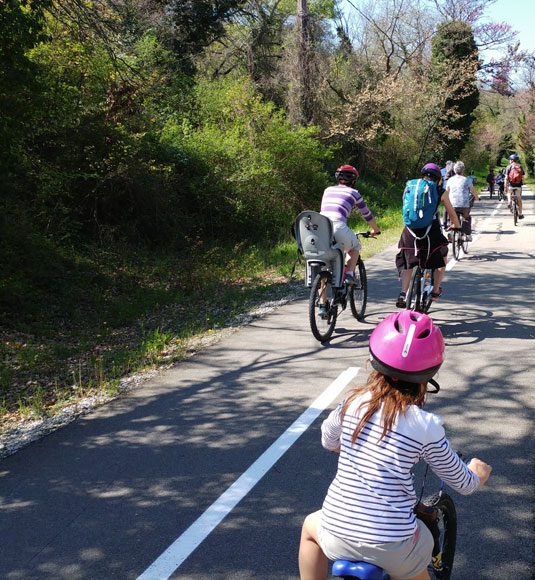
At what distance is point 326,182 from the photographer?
21438mm

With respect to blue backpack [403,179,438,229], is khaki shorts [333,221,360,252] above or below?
below

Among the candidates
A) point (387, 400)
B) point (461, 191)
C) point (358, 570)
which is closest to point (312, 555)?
point (358, 570)

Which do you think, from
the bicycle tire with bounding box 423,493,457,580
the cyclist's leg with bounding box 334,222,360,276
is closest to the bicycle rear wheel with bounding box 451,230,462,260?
the cyclist's leg with bounding box 334,222,360,276

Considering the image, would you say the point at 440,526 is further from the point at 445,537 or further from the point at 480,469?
the point at 480,469

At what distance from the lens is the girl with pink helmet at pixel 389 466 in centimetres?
221

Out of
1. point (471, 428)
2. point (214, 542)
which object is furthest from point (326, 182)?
point (214, 542)

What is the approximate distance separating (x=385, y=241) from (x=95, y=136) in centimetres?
836

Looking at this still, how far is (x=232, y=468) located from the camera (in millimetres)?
4516

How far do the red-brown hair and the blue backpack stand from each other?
18.9 ft

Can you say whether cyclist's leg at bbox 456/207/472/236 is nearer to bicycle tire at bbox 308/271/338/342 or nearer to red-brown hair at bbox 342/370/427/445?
bicycle tire at bbox 308/271/338/342

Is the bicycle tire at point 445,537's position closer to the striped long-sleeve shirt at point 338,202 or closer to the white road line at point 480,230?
the striped long-sleeve shirt at point 338,202

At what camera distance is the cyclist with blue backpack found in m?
7.89

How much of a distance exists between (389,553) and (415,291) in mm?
6408

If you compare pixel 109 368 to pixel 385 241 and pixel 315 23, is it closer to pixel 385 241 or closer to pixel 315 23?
pixel 385 241
